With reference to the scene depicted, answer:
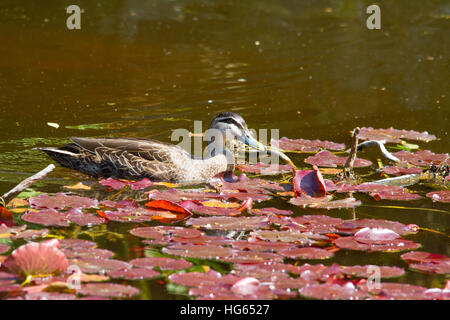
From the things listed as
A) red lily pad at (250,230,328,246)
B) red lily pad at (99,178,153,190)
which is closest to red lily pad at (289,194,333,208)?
red lily pad at (250,230,328,246)

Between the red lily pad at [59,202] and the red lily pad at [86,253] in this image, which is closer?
the red lily pad at [86,253]

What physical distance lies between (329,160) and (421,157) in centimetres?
98

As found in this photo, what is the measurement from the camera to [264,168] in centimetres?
776

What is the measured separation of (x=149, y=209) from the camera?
6.09 meters

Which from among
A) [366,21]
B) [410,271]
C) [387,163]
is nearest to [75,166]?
[387,163]

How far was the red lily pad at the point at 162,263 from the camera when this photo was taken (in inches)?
187

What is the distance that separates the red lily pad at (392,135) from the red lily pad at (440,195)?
1.95 m

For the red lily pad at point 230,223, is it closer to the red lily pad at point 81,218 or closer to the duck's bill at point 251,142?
the red lily pad at point 81,218

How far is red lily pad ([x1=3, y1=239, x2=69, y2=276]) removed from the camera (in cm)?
434

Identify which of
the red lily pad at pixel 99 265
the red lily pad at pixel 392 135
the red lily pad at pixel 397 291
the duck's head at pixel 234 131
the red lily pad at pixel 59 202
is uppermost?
the duck's head at pixel 234 131

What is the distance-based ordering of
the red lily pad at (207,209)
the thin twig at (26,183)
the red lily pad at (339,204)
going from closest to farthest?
the thin twig at (26,183) → the red lily pad at (207,209) → the red lily pad at (339,204)

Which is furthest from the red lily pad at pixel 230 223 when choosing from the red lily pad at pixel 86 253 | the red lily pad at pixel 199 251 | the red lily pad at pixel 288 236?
the red lily pad at pixel 86 253

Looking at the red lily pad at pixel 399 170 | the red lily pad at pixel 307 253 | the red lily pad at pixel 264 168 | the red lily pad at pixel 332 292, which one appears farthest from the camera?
the red lily pad at pixel 264 168

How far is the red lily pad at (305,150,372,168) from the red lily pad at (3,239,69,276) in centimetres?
401
